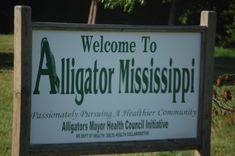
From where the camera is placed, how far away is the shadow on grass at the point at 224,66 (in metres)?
17.7

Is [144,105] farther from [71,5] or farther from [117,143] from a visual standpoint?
[71,5]

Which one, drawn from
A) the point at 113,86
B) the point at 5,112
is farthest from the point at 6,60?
the point at 113,86

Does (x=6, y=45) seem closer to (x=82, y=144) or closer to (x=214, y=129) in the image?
(x=214, y=129)

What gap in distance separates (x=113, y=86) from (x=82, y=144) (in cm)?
53

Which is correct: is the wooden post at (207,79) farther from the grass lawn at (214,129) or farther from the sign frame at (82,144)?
the grass lawn at (214,129)

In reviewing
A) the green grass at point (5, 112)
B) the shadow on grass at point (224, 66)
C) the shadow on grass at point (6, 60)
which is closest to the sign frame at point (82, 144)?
the green grass at point (5, 112)

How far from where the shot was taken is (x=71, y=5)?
102 ft

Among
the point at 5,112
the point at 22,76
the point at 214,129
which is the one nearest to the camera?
the point at 22,76

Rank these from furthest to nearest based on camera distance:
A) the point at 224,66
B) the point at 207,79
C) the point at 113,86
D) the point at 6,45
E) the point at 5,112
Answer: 1. the point at 6,45
2. the point at 224,66
3. the point at 5,112
4. the point at 207,79
5. the point at 113,86

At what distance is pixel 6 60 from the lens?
17.2 meters

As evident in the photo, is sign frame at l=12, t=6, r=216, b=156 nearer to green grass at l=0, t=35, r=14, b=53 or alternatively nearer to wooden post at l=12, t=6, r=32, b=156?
wooden post at l=12, t=6, r=32, b=156

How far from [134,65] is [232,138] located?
3.36 m

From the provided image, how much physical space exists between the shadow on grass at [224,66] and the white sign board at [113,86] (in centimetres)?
1047

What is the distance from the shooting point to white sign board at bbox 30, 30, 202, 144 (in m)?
5.34
